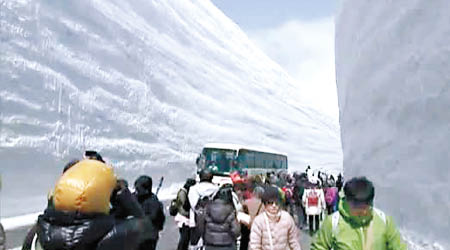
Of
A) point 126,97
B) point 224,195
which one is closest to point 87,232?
point 224,195

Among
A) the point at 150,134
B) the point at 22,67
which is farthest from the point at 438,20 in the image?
the point at 150,134

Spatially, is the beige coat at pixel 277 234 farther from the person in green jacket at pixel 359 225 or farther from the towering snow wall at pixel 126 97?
the towering snow wall at pixel 126 97

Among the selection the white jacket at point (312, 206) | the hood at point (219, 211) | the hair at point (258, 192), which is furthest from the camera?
the white jacket at point (312, 206)

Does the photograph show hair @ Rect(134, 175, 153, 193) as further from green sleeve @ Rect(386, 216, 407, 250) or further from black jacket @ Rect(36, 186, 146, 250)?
black jacket @ Rect(36, 186, 146, 250)

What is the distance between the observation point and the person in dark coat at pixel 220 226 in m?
5.68

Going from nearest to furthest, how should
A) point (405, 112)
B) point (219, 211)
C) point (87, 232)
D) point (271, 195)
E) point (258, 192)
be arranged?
point (87, 232), point (271, 195), point (219, 211), point (258, 192), point (405, 112)

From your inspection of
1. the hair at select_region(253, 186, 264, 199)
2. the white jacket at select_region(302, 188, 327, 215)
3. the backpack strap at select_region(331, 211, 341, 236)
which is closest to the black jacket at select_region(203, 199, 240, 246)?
the hair at select_region(253, 186, 264, 199)

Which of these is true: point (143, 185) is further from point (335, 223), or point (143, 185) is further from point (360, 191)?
point (360, 191)

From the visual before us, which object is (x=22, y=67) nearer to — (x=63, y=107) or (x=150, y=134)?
(x=63, y=107)

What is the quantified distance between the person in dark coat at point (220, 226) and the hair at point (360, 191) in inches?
86.3

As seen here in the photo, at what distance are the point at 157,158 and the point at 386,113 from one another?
85.2ft

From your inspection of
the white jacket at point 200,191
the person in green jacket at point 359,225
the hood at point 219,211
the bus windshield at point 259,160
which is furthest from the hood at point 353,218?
the bus windshield at point 259,160

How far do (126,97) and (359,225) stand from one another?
A: 34013mm

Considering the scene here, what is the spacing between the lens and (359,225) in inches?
146
